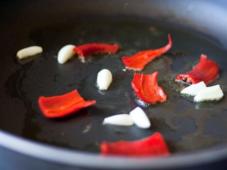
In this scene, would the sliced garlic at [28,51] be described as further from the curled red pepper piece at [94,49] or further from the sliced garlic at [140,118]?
the sliced garlic at [140,118]

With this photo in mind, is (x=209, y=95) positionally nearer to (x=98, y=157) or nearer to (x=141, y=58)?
(x=141, y=58)

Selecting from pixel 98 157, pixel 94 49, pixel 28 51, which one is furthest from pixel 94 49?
pixel 98 157

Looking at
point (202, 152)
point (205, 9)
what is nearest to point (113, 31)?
point (205, 9)

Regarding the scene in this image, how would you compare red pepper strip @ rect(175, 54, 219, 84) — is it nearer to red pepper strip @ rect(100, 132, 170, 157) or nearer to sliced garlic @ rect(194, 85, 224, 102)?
sliced garlic @ rect(194, 85, 224, 102)

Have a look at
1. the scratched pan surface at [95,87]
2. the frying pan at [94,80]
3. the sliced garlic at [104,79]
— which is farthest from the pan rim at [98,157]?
the sliced garlic at [104,79]

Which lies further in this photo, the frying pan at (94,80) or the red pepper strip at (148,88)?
the red pepper strip at (148,88)

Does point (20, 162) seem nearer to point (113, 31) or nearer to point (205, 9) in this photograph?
point (113, 31)
